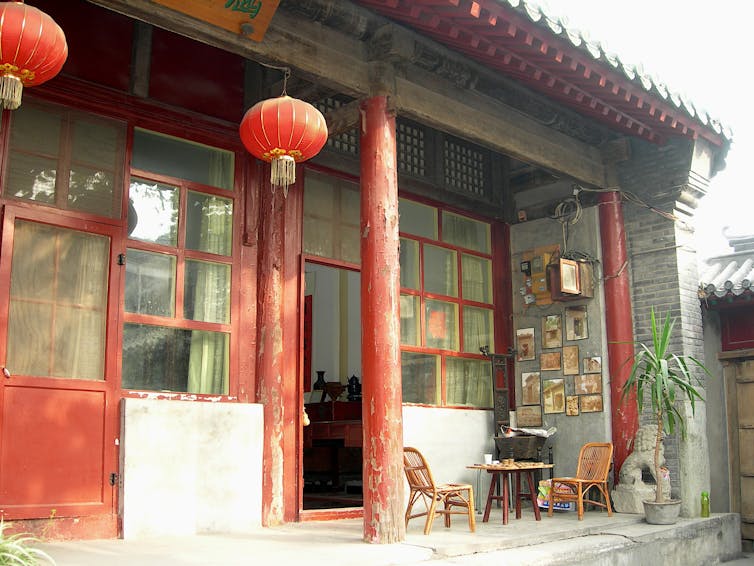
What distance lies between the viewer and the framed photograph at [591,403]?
7.89 m

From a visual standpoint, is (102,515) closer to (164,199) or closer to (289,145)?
(164,199)

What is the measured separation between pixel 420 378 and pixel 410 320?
0.56 m

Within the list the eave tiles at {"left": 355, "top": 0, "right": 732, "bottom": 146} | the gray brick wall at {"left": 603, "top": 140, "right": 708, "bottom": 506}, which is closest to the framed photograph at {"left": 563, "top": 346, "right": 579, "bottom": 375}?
the gray brick wall at {"left": 603, "top": 140, "right": 708, "bottom": 506}

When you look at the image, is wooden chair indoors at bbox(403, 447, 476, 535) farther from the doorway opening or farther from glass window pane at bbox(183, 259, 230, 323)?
the doorway opening

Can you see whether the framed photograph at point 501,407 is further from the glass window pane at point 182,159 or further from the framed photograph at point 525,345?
the glass window pane at point 182,159

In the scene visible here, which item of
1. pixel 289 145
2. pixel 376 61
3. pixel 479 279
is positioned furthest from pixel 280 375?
pixel 479 279

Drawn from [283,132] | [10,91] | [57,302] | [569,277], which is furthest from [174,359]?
[569,277]

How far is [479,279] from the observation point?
867 centimetres

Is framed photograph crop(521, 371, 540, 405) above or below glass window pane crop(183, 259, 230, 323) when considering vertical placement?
below

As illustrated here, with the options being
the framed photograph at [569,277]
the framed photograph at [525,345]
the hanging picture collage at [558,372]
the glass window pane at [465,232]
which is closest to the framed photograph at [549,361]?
the hanging picture collage at [558,372]

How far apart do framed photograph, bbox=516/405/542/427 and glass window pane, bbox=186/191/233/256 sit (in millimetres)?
3762

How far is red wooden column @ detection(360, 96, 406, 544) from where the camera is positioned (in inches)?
210

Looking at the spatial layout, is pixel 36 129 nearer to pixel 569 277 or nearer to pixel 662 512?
pixel 569 277

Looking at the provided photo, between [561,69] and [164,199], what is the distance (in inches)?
125
